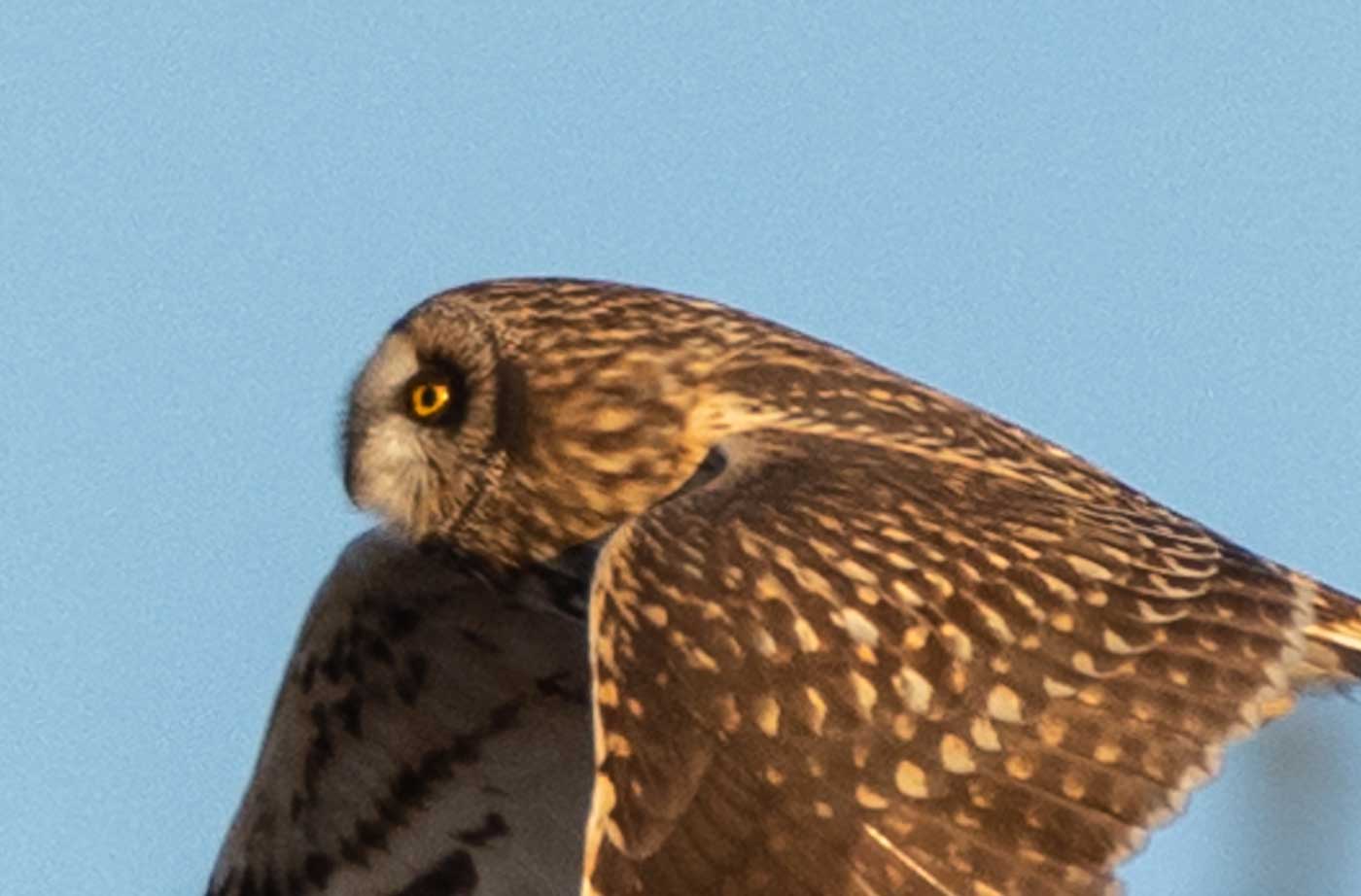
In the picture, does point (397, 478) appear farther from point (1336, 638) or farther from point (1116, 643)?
point (1336, 638)

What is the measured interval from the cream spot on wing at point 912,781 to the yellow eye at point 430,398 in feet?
5.52

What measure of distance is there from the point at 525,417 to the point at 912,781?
154 centimetres

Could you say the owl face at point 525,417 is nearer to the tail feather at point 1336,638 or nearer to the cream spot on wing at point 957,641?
the cream spot on wing at point 957,641

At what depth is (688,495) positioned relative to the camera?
20.1 feet

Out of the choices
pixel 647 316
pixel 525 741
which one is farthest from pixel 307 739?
pixel 647 316

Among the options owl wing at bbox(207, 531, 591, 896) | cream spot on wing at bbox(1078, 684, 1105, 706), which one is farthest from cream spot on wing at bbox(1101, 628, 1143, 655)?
owl wing at bbox(207, 531, 591, 896)

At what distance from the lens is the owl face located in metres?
6.90

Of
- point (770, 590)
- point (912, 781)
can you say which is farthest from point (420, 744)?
point (912, 781)

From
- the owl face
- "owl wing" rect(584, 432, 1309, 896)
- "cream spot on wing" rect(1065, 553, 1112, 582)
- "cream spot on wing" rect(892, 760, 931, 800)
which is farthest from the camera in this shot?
the owl face

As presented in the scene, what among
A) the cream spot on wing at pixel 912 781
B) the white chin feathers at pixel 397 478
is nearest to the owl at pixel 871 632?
the cream spot on wing at pixel 912 781

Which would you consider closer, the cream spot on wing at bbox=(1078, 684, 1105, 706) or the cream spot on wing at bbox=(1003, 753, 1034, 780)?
the cream spot on wing at bbox=(1003, 753, 1034, 780)

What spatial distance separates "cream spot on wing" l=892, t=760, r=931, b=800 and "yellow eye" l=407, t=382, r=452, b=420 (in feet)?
5.52

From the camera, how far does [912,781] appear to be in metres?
5.75

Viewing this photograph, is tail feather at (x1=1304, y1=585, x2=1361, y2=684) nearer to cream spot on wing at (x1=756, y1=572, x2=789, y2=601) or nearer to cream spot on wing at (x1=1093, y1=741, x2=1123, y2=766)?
cream spot on wing at (x1=1093, y1=741, x2=1123, y2=766)
